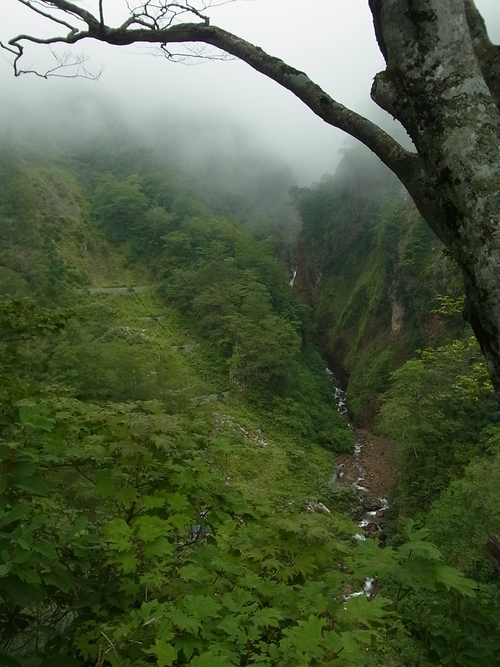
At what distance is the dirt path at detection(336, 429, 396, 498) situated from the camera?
825 inches

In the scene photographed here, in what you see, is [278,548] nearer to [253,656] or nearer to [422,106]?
[253,656]

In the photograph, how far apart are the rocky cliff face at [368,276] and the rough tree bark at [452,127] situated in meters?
25.3

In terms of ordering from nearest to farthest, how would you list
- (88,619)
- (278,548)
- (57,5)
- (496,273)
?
(496,273) → (88,619) → (278,548) → (57,5)

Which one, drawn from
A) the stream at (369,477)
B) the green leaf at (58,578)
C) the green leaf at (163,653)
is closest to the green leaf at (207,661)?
the green leaf at (163,653)

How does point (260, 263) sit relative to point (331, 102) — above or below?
above

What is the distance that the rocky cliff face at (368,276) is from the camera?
28.8 metres

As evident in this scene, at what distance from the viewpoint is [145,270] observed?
42156mm

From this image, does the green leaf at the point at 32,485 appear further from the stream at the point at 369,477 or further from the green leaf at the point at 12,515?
the stream at the point at 369,477

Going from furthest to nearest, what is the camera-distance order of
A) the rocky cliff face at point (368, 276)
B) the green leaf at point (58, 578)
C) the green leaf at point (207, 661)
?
1. the rocky cliff face at point (368, 276)
2. the green leaf at point (58, 578)
3. the green leaf at point (207, 661)

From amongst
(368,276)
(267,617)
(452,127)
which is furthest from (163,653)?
(368,276)

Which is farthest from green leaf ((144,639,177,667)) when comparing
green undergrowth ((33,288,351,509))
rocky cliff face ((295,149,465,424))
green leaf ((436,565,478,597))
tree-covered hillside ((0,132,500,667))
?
rocky cliff face ((295,149,465,424))

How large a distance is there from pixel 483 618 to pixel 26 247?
37851 mm

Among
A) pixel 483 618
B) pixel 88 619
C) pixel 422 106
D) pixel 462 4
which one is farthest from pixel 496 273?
pixel 88 619

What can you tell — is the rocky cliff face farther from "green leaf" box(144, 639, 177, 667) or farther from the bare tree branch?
"green leaf" box(144, 639, 177, 667)
